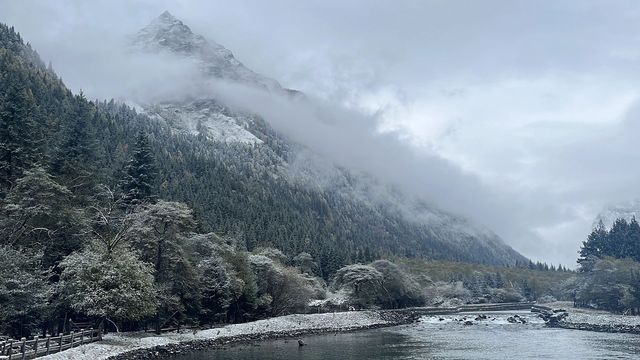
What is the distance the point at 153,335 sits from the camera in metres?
66.1

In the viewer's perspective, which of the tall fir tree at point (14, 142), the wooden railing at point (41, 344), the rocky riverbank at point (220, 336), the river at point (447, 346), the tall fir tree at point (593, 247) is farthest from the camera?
the tall fir tree at point (593, 247)

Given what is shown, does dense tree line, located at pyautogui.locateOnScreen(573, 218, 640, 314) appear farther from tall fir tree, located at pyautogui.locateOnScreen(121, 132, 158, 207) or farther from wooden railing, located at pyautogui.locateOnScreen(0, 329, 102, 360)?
wooden railing, located at pyautogui.locateOnScreen(0, 329, 102, 360)

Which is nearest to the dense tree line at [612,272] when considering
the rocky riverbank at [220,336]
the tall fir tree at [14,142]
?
the rocky riverbank at [220,336]

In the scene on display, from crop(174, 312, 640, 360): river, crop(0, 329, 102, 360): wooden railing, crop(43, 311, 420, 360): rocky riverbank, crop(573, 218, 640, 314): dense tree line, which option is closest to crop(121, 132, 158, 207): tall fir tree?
crop(43, 311, 420, 360): rocky riverbank

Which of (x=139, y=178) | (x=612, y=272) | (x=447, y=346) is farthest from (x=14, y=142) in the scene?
(x=612, y=272)

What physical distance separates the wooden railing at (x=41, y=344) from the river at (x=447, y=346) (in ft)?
32.1

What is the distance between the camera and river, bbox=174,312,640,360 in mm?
62469

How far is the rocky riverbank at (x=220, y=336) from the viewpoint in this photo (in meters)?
53.4

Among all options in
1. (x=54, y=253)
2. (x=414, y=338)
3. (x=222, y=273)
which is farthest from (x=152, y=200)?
(x=414, y=338)

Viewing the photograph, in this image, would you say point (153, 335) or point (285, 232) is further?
point (285, 232)

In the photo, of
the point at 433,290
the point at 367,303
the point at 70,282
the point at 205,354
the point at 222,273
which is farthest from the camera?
the point at 433,290

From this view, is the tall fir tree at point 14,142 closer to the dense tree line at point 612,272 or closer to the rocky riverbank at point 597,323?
the rocky riverbank at point 597,323

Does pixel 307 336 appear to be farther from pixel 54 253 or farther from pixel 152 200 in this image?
pixel 54 253

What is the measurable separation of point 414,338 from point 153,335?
39.9 metres
